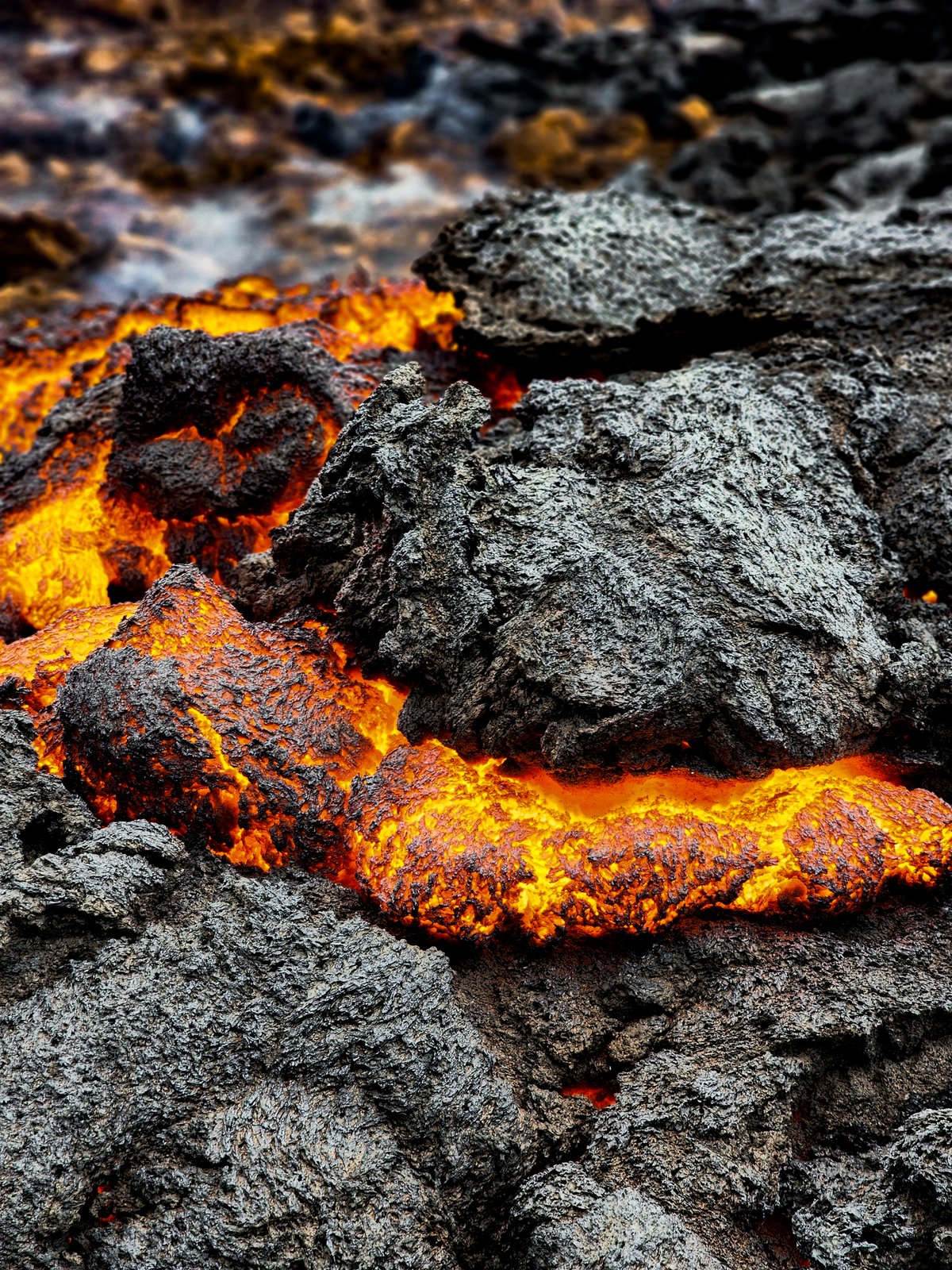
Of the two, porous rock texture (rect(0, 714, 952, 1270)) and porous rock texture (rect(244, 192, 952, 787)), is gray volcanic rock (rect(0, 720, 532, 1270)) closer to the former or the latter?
porous rock texture (rect(0, 714, 952, 1270))

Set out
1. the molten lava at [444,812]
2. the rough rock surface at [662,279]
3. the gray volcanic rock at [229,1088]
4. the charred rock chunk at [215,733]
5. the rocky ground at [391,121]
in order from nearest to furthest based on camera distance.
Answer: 1. the gray volcanic rock at [229,1088]
2. the molten lava at [444,812]
3. the charred rock chunk at [215,733]
4. the rough rock surface at [662,279]
5. the rocky ground at [391,121]

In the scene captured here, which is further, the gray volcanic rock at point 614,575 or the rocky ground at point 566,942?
the gray volcanic rock at point 614,575

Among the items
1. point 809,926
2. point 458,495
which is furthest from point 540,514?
point 809,926

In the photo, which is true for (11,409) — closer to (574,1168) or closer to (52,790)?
(52,790)

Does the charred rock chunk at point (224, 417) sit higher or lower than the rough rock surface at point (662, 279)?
lower

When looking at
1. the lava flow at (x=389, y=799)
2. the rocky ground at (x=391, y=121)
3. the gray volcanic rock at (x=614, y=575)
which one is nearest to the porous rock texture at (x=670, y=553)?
the gray volcanic rock at (x=614, y=575)

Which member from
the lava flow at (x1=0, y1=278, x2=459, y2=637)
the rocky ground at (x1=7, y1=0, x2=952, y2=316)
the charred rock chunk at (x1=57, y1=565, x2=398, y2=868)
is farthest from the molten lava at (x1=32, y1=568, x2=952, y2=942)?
the rocky ground at (x1=7, y1=0, x2=952, y2=316)

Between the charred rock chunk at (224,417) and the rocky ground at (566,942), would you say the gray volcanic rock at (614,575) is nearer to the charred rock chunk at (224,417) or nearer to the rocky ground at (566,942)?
the rocky ground at (566,942)
